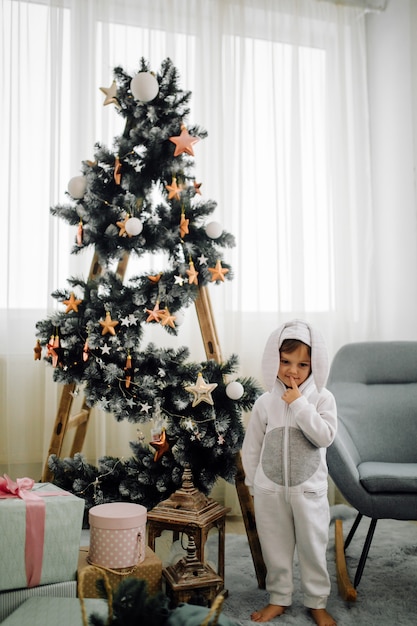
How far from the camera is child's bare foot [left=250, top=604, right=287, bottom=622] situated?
1790mm

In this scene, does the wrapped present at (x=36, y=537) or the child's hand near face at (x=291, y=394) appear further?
the child's hand near face at (x=291, y=394)

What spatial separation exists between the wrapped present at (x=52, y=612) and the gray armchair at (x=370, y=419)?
0.93m

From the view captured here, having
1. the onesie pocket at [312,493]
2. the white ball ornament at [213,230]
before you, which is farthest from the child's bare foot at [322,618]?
the white ball ornament at [213,230]

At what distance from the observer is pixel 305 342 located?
191 centimetres

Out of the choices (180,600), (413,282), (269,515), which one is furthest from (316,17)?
(180,600)

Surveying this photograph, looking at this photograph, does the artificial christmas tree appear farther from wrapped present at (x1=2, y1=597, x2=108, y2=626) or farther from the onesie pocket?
wrapped present at (x1=2, y1=597, x2=108, y2=626)

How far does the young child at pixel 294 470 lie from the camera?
1.80m

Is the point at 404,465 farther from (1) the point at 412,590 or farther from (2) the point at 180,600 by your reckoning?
(2) the point at 180,600

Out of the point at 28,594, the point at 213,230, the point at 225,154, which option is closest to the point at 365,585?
the point at 28,594

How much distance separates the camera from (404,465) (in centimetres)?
215

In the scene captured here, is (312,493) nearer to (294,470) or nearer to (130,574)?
(294,470)

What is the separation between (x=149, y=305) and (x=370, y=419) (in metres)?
0.98

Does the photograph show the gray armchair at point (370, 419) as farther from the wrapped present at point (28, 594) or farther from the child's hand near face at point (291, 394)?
the wrapped present at point (28, 594)

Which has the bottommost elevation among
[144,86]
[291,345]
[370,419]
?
[370,419]
